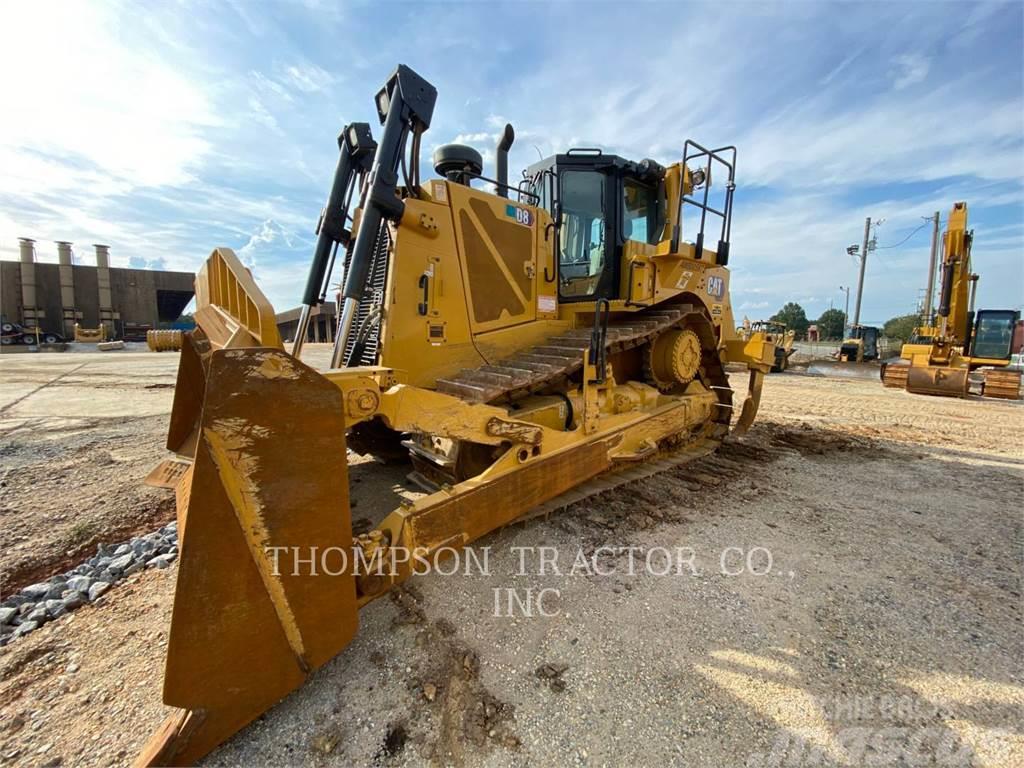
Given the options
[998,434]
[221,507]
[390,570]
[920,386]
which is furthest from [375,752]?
[920,386]

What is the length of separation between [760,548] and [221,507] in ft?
11.3

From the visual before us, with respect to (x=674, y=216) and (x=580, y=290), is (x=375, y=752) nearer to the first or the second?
(x=580, y=290)

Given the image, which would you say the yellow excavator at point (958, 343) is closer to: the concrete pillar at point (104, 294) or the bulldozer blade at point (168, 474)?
the bulldozer blade at point (168, 474)

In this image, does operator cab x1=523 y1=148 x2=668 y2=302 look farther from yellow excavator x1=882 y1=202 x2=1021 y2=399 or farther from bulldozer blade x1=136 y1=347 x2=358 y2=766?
yellow excavator x1=882 y1=202 x2=1021 y2=399

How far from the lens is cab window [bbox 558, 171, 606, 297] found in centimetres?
447

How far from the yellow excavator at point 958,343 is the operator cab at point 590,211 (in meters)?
11.2

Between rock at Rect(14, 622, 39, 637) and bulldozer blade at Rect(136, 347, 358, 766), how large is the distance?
52.6 inches

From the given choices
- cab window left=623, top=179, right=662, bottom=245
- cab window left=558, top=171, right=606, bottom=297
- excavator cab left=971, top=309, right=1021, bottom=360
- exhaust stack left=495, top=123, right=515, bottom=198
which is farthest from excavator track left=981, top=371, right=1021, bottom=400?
exhaust stack left=495, top=123, right=515, bottom=198

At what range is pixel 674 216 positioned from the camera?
459 centimetres

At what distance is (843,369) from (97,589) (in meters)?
22.5

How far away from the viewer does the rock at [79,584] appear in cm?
263

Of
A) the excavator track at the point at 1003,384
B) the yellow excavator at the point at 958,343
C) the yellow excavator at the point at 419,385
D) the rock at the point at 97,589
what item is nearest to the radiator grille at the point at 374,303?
the yellow excavator at the point at 419,385

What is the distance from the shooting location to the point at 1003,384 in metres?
10.6

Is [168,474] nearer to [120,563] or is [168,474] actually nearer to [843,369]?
[120,563]
